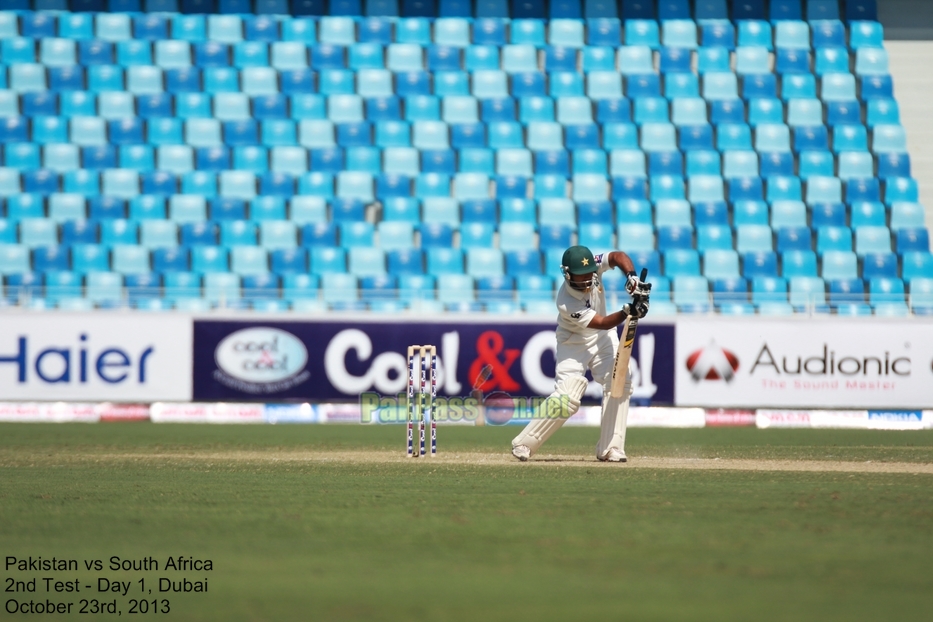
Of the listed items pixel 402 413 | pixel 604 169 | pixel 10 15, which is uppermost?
pixel 10 15

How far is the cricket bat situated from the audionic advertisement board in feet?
27.0

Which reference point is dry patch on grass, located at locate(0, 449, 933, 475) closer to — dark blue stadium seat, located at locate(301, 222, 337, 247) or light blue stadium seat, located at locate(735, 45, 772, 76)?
dark blue stadium seat, located at locate(301, 222, 337, 247)

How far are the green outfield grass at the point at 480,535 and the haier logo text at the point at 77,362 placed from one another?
272 inches

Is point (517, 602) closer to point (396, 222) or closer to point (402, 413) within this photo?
point (402, 413)

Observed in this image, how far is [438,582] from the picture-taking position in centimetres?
474

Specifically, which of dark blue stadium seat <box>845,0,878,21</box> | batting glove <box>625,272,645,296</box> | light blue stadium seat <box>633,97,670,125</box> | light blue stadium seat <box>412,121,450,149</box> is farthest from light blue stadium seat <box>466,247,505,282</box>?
batting glove <box>625,272,645,296</box>

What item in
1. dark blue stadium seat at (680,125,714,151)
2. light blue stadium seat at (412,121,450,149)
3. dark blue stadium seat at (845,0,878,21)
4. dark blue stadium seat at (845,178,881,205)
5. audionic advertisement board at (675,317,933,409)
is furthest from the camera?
dark blue stadium seat at (845,0,878,21)

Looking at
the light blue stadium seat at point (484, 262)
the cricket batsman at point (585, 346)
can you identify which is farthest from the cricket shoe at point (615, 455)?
the light blue stadium seat at point (484, 262)

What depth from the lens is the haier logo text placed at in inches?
685

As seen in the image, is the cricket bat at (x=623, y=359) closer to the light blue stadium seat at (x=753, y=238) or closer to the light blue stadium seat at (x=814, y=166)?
the light blue stadium seat at (x=753, y=238)

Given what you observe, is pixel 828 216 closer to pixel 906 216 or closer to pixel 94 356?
pixel 906 216

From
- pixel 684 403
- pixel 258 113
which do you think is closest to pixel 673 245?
pixel 684 403

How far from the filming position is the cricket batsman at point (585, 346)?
9.38 m

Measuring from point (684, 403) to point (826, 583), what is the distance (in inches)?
520
